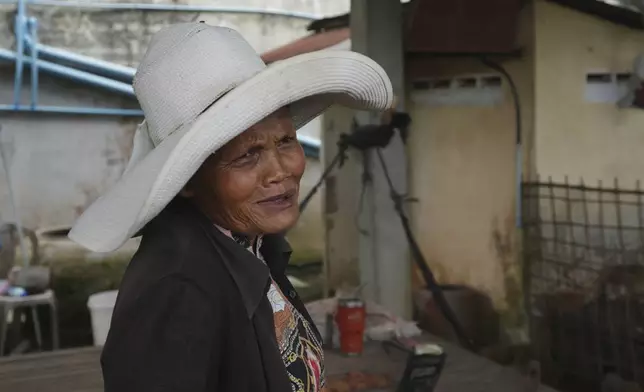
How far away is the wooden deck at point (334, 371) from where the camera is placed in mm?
2137

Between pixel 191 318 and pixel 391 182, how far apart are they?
2.38 meters

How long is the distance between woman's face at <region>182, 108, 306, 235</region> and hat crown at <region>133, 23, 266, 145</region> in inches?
2.7

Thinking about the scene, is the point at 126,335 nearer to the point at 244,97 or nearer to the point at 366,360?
the point at 244,97

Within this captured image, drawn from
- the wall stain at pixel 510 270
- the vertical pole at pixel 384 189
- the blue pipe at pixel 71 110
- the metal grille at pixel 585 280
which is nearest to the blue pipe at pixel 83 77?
the blue pipe at pixel 71 110

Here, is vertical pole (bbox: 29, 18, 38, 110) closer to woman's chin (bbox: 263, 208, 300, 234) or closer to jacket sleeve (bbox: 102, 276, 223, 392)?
woman's chin (bbox: 263, 208, 300, 234)

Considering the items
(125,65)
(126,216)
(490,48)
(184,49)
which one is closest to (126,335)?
(126,216)

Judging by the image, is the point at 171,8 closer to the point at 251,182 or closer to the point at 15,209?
the point at 15,209

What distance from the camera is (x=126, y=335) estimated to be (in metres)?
0.85

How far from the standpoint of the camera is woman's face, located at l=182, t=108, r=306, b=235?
0.99 metres

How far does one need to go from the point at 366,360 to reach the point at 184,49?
1.58 meters

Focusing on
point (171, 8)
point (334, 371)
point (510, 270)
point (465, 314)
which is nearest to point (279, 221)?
point (334, 371)

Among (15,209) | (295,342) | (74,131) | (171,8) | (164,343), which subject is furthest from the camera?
(171,8)

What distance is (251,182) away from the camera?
99 cm

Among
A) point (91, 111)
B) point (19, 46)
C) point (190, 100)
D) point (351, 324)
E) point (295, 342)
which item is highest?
point (19, 46)
